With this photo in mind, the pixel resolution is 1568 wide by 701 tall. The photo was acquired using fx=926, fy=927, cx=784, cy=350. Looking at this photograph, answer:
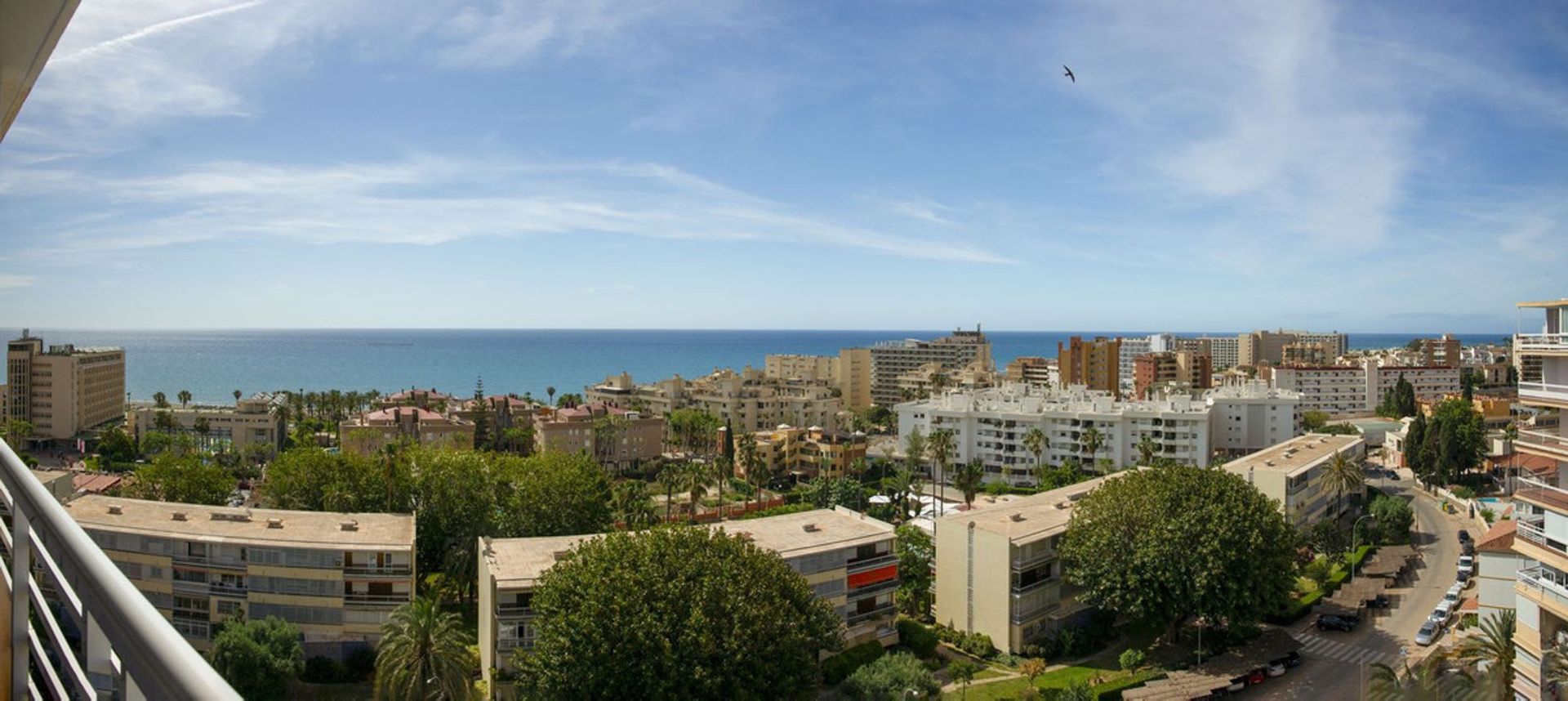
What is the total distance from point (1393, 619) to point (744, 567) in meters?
16.9

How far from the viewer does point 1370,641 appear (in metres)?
20.5

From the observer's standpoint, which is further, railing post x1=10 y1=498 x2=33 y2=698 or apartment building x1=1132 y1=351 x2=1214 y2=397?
apartment building x1=1132 y1=351 x2=1214 y2=397

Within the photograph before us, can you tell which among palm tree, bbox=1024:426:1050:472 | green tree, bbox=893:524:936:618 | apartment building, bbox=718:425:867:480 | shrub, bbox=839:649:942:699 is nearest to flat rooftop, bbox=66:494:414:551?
shrub, bbox=839:649:942:699

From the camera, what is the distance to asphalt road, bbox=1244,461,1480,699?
17750 millimetres

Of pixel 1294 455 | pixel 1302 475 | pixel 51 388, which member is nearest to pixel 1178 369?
pixel 1294 455

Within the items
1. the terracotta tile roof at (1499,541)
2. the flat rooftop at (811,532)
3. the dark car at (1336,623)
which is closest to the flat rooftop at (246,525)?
the flat rooftop at (811,532)

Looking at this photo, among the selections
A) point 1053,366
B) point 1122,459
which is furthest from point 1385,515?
point 1053,366

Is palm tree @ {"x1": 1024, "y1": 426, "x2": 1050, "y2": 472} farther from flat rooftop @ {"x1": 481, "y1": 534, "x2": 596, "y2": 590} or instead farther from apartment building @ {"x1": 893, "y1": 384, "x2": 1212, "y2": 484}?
flat rooftop @ {"x1": 481, "y1": 534, "x2": 596, "y2": 590}

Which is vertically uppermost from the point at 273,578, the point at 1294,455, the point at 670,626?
the point at 1294,455

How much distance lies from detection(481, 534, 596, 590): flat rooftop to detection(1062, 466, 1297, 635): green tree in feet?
35.0

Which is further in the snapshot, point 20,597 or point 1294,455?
point 1294,455

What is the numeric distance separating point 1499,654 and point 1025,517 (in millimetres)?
10751

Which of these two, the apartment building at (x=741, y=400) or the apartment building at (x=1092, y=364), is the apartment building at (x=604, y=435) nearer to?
the apartment building at (x=741, y=400)

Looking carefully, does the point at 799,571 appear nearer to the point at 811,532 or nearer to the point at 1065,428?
the point at 811,532
